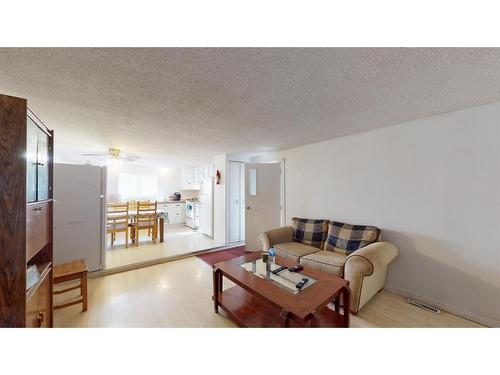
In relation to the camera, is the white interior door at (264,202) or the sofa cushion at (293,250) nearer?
the sofa cushion at (293,250)

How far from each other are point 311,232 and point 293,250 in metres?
0.50

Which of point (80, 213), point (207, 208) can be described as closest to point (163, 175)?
point (207, 208)

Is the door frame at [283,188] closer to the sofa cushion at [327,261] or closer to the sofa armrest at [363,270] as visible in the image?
the sofa cushion at [327,261]

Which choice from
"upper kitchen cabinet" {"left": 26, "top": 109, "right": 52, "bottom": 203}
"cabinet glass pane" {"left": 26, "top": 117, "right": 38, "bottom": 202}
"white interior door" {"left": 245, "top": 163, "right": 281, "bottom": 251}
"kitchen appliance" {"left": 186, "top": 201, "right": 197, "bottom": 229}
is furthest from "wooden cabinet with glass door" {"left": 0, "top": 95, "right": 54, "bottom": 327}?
"kitchen appliance" {"left": 186, "top": 201, "right": 197, "bottom": 229}

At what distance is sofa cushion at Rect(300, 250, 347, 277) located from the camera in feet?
6.61

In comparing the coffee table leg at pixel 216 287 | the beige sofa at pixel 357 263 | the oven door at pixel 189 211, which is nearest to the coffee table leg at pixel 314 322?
the beige sofa at pixel 357 263

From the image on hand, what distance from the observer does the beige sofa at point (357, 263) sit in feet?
5.84

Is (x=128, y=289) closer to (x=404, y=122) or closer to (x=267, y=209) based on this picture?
(x=267, y=209)

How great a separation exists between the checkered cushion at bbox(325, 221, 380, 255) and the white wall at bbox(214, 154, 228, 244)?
89.7 inches

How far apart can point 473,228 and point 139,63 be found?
10.3 ft

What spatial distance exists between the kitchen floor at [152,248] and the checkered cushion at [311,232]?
73.8 inches

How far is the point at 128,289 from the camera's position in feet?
7.48

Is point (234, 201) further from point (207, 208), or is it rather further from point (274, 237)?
point (274, 237)
